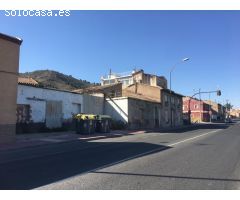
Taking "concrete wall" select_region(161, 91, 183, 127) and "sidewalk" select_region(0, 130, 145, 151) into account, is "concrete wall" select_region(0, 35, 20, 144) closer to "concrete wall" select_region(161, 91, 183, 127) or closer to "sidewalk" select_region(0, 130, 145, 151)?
"sidewalk" select_region(0, 130, 145, 151)

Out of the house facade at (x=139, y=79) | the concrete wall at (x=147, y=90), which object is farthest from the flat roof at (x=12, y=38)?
the house facade at (x=139, y=79)

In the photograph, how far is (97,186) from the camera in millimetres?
7168

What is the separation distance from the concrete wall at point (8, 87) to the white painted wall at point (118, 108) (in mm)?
18985

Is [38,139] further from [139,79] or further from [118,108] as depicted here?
[139,79]

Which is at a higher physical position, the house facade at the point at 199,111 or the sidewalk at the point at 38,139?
the house facade at the point at 199,111

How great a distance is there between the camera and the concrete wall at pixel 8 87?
18.7 m

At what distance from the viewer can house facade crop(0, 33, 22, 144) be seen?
1873 centimetres

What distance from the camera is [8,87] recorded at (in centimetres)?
1908

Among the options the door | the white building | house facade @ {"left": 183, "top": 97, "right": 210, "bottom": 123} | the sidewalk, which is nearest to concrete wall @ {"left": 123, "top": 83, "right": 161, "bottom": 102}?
the white building

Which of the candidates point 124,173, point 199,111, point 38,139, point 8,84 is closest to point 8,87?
point 8,84

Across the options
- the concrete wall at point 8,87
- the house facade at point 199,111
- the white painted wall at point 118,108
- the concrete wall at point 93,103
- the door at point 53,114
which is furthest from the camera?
the house facade at point 199,111

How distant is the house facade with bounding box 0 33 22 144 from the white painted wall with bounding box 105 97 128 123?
19.0 metres

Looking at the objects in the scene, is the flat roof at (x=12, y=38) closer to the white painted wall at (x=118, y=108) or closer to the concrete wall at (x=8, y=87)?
the concrete wall at (x=8, y=87)

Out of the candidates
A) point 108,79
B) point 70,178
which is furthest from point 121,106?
point 108,79
